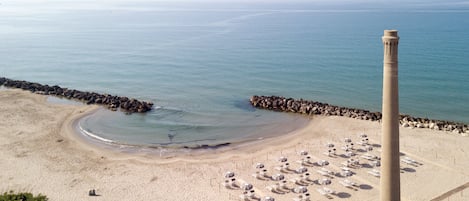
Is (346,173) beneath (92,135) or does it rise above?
beneath

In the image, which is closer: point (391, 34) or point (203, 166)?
point (391, 34)

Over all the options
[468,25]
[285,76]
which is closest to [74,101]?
[285,76]

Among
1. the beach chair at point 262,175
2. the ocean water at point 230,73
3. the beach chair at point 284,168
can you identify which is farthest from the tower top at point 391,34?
the ocean water at point 230,73

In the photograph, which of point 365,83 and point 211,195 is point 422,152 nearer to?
point 211,195

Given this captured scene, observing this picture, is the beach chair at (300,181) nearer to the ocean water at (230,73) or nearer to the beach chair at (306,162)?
the beach chair at (306,162)

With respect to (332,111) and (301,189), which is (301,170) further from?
(332,111)

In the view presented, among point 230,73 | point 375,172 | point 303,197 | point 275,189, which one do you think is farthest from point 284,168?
point 230,73

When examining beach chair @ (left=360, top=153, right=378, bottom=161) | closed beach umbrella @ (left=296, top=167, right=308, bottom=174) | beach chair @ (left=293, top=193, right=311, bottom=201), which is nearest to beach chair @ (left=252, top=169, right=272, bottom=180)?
closed beach umbrella @ (left=296, top=167, right=308, bottom=174)
